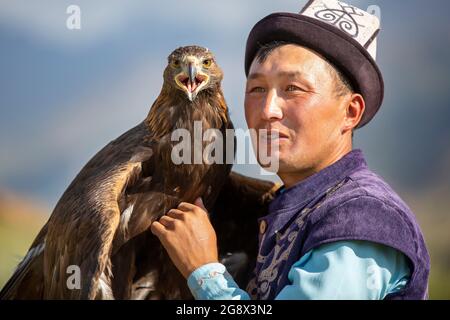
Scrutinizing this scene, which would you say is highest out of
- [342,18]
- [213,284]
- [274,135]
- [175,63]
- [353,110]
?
[175,63]

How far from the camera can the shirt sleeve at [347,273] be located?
2.12 m

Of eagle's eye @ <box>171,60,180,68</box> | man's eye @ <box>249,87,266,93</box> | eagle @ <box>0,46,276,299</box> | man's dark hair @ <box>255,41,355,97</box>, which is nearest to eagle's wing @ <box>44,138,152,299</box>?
eagle @ <box>0,46,276,299</box>

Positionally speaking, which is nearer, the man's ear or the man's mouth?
the man's mouth

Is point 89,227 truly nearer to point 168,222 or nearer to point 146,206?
point 146,206

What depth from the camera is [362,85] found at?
2.68 metres

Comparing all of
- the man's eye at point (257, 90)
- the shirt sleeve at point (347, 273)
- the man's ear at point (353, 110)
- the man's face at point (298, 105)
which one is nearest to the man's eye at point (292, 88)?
the man's face at point (298, 105)

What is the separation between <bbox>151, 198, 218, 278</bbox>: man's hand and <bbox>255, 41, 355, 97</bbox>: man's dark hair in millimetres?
779

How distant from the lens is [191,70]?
153 inches

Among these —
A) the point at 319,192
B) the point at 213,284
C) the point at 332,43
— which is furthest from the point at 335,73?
the point at 213,284

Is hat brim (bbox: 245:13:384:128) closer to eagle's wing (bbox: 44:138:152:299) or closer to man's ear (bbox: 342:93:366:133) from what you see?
man's ear (bbox: 342:93:366:133)

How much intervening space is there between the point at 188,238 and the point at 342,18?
1.16 metres

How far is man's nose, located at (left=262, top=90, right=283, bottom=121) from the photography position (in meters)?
2.58
